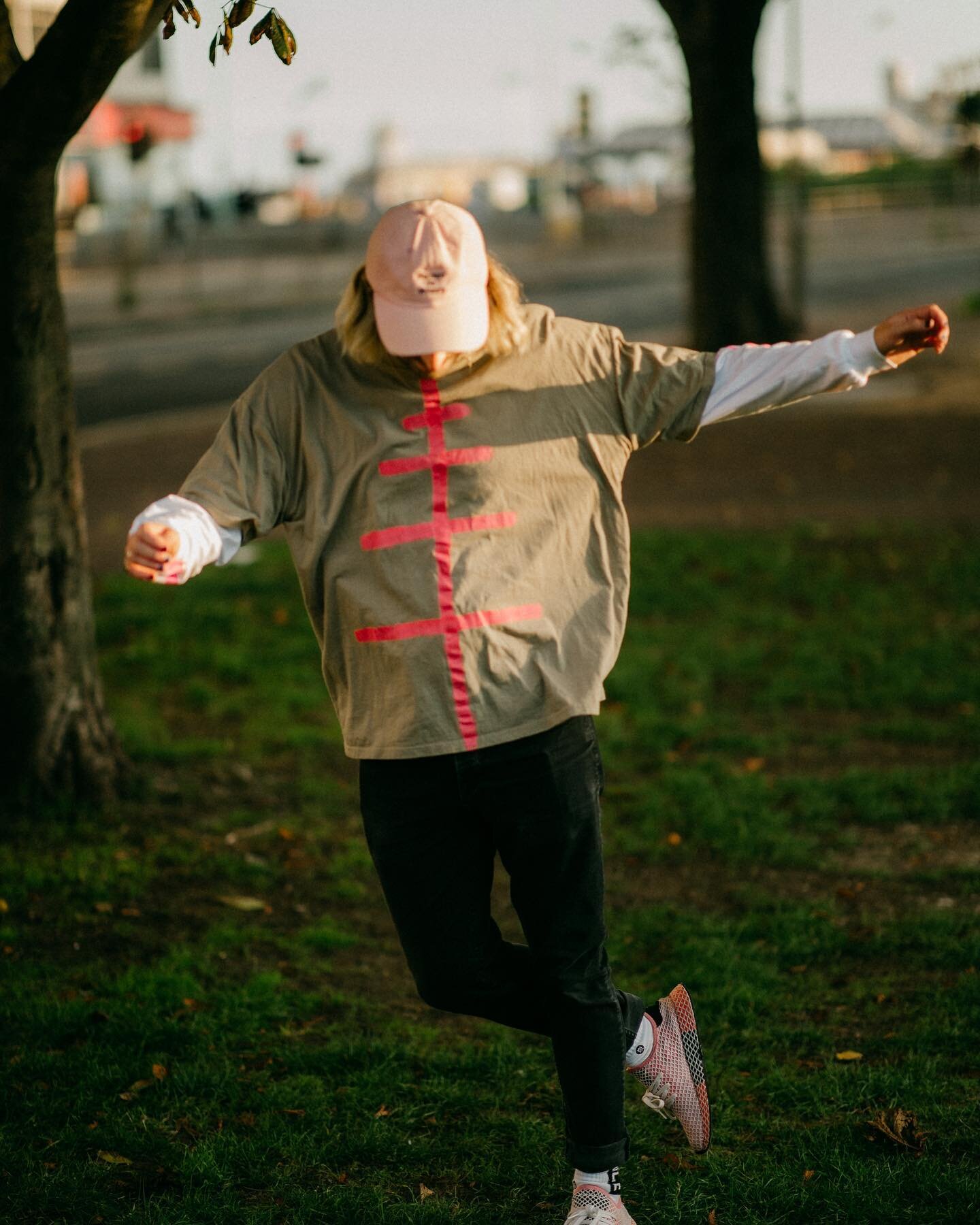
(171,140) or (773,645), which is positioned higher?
(171,140)

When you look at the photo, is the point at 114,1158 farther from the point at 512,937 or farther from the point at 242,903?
the point at 512,937

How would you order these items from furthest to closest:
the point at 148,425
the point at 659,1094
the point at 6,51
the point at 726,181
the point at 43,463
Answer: the point at 148,425 < the point at 726,181 < the point at 43,463 < the point at 6,51 < the point at 659,1094

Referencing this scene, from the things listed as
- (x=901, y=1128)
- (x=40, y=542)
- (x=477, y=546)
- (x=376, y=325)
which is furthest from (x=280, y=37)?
(x=901, y=1128)

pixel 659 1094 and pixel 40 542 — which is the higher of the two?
pixel 40 542

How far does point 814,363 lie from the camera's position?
313 cm

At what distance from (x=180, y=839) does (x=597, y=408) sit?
119 inches

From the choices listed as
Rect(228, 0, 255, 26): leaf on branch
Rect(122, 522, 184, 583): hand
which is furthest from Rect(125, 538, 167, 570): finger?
Rect(228, 0, 255, 26): leaf on branch

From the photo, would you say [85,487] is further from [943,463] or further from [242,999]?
[242,999]

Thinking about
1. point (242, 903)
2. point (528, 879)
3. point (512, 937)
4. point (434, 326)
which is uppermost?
point (434, 326)

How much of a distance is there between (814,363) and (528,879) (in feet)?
3.90

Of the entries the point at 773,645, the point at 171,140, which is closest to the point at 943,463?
the point at 773,645

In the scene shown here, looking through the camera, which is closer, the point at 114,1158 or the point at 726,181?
the point at 114,1158

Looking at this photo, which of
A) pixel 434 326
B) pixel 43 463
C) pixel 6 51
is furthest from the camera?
pixel 43 463

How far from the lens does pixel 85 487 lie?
460 inches
